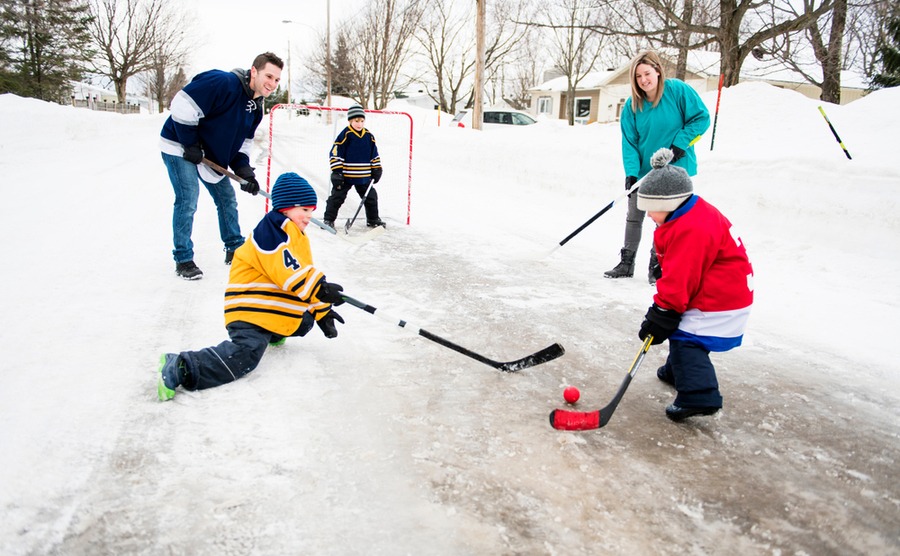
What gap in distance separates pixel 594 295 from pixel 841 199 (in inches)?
142

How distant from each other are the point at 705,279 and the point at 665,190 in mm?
479

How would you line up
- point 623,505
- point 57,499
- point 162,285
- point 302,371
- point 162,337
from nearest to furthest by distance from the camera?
point 57,499 < point 623,505 < point 302,371 < point 162,337 < point 162,285

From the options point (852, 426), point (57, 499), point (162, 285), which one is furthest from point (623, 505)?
point (162, 285)

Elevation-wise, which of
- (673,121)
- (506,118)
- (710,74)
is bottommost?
(673,121)

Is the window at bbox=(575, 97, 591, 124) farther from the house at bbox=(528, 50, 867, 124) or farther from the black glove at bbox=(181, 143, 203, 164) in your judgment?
the black glove at bbox=(181, 143, 203, 164)

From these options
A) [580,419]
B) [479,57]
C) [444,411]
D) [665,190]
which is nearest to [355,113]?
[665,190]

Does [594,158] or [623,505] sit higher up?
[594,158]

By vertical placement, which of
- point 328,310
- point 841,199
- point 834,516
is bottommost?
point 834,516

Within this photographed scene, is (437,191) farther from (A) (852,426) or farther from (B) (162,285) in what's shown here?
(A) (852,426)

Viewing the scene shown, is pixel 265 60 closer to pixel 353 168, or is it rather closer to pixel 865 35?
pixel 353 168

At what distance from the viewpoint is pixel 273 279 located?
10.4 ft

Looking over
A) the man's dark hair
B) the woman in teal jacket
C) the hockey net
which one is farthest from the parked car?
the man's dark hair

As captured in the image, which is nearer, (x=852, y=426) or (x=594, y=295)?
(x=852, y=426)

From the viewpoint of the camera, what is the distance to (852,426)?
9.78ft
